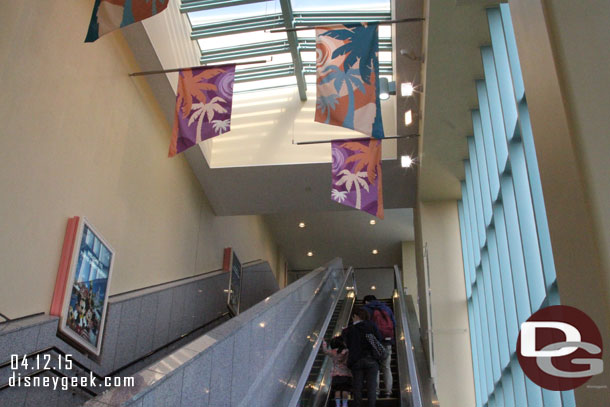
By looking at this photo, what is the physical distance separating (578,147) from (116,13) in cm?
517

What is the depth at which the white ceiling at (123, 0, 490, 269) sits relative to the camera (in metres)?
7.58

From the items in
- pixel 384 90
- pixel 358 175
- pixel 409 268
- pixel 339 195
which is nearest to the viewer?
pixel 339 195

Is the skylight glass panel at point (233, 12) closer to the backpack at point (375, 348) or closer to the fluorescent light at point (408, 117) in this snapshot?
the fluorescent light at point (408, 117)

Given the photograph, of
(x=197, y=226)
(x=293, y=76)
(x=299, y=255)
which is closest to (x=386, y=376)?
(x=197, y=226)

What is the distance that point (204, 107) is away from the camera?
8.22m

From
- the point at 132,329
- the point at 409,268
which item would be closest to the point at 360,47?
the point at 132,329

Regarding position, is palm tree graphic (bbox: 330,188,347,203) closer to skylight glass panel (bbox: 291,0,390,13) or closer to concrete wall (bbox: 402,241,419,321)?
skylight glass panel (bbox: 291,0,390,13)

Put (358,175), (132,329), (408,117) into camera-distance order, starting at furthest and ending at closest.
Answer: (408,117)
(132,329)
(358,175)

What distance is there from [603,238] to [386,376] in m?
6.27

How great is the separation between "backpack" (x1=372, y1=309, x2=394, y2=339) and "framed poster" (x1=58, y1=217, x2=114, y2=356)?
474 centimetres

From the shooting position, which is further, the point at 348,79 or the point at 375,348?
the point at 348,79
